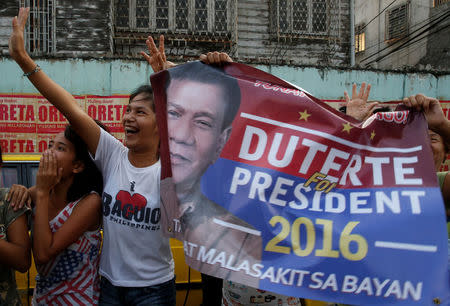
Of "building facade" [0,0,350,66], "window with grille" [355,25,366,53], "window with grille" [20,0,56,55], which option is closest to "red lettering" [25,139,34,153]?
"building facade" [0,0,350,66]

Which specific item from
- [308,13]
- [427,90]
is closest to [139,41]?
[308,13]

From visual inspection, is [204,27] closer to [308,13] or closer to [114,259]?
[308,13]

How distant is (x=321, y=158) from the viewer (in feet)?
6.07

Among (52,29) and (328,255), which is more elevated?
(52,29)

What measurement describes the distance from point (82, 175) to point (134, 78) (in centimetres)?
607

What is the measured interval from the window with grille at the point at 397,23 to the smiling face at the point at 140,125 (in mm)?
17758

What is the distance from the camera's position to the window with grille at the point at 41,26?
898 centimetres

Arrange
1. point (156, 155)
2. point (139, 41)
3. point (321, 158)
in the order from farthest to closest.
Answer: point (139, 41) → point (156, 155) → point (321, 158)

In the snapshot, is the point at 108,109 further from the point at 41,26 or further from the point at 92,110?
the point at 41,26

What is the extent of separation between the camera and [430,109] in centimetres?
189

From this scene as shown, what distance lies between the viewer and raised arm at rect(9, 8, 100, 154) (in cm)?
184

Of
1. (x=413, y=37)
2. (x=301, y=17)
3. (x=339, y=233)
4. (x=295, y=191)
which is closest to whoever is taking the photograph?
(x=339, y=233)

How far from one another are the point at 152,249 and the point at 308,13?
32.1ft

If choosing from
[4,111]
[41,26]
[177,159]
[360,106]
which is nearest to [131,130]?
[177,159]
